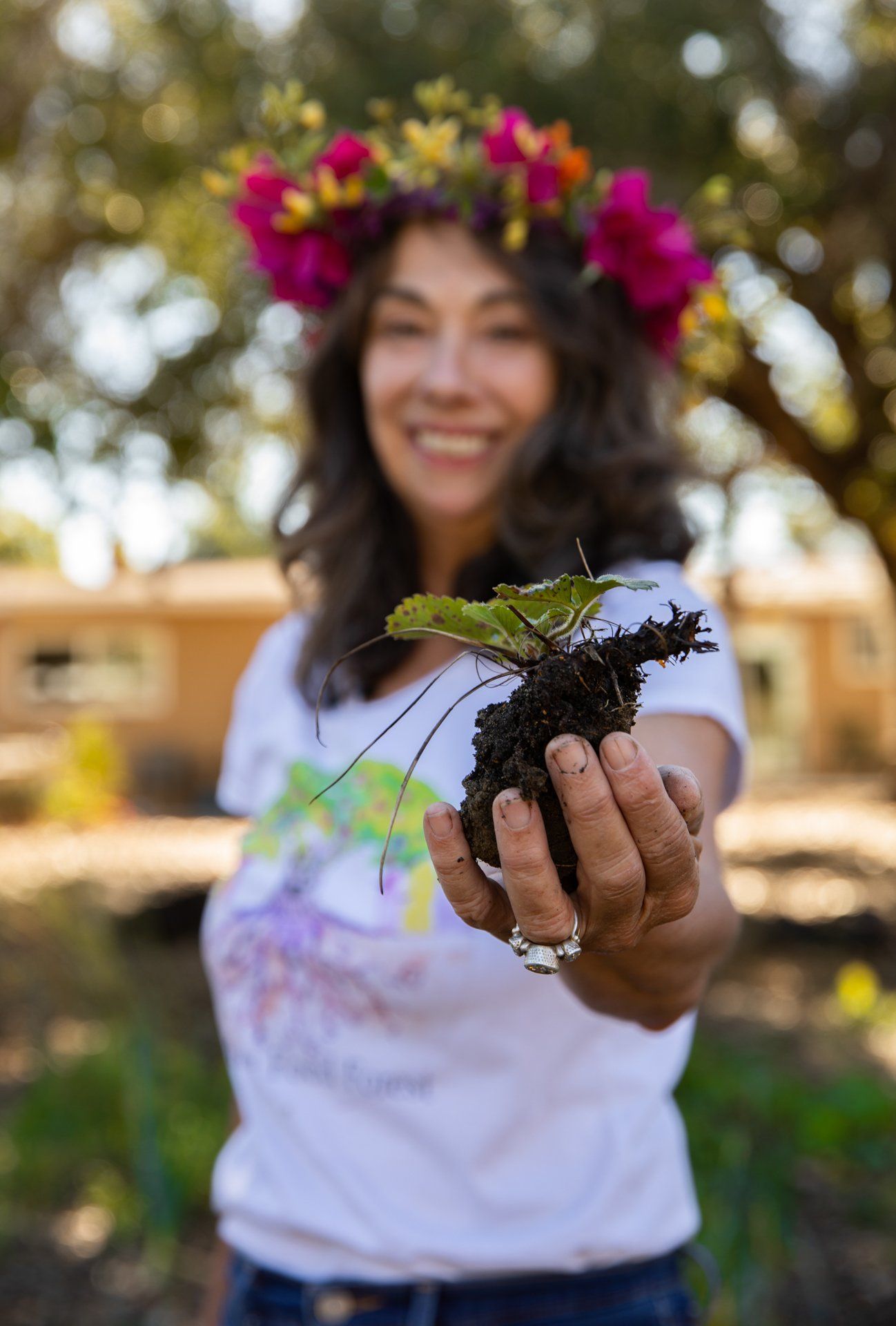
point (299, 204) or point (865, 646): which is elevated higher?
point (299, 204)

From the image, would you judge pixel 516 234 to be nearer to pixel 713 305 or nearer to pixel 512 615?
pixel 713 305

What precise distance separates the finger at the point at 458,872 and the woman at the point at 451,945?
34 centimetres

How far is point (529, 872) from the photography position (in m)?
0.92

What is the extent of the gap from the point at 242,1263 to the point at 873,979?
5.70m

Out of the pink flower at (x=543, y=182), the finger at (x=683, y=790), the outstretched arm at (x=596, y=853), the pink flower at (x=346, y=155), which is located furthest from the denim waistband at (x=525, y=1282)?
the pink flower at (x=346, y=155)

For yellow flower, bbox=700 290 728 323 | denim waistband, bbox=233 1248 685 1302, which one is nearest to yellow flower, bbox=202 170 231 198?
yellow flower, bbox=700 290 728 323

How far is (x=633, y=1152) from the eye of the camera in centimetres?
164

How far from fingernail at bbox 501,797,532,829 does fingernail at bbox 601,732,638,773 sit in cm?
7

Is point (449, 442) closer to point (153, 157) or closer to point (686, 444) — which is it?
point (686, 444)

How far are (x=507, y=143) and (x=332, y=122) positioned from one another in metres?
3.25

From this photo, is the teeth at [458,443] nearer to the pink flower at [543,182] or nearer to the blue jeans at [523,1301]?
the pink flower at [543,182]

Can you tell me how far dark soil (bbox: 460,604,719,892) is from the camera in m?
0.94

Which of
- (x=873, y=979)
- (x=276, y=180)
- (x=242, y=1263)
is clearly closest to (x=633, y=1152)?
(x=242, y=1263)

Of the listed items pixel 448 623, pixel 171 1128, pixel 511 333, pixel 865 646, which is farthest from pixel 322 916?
pixel 865 646
